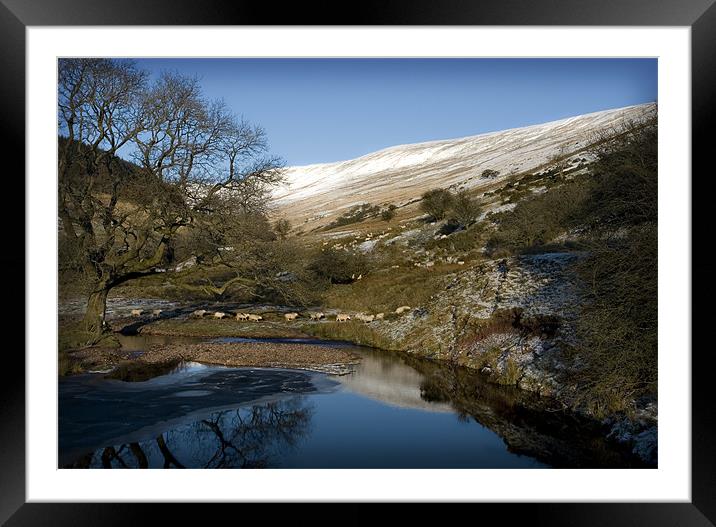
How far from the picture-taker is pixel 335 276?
23.4 m

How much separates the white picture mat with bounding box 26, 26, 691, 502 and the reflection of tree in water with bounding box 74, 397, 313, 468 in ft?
6.81

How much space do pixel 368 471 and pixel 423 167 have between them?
169 feet

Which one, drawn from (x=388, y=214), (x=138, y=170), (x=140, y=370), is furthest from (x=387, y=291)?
(x=388, y=214)

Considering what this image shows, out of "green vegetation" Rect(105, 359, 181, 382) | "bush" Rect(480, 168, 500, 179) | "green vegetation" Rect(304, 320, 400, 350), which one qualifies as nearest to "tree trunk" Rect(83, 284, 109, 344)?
"green vegetation" Rect(105, 359, 181, 382)

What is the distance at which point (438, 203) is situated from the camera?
32.6 meters

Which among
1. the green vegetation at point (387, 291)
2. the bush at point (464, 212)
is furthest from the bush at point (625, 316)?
the bush at point (464, 212)

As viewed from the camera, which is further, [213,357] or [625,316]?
[213,357]

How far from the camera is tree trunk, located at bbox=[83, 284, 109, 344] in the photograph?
14555 millimetres

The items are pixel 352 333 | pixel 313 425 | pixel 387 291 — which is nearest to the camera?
pixel 313 425

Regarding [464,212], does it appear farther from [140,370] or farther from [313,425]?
[313,425]

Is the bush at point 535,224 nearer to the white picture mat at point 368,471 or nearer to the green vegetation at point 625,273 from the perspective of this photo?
the green vegetation at point 625,273
